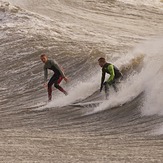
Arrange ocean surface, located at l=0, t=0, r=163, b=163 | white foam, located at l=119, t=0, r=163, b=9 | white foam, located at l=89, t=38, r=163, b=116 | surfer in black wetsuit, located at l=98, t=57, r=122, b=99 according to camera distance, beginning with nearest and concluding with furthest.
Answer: ocean surface, located at l=0, t=0, r=163, b=163, white foam, located at l=89, t=38, r=163, b=116, surfer in black wetsuit, located at l=98, t=57, r=122, b=99, white foam, located at l=119, t=0, r=163, b=9

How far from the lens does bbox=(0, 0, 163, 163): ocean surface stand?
11.6m

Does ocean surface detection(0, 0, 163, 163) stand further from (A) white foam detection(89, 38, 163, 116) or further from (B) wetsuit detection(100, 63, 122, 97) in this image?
(B) wetsuit detection(100, 63, 122, 97)

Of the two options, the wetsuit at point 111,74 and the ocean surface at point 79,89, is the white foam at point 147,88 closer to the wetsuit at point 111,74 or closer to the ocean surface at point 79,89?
the ocean surface at point 79,89

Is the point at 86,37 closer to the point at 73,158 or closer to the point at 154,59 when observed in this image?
the point at 154,59

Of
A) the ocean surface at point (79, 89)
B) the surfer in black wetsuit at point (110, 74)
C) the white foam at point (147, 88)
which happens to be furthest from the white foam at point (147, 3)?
the surfer in black wetsuit at point (110, 74)

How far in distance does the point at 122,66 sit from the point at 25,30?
7.63 meters

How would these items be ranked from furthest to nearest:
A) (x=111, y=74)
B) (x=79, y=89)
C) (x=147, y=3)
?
1. (x=147, y=3)
2. (x=79, y=89)
3. (x=111, y=74)

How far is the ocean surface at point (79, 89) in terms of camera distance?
1160cm

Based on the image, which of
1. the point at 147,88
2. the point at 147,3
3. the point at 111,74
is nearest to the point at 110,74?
the point at 111,74

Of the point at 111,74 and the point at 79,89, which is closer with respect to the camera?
the point at 111,74

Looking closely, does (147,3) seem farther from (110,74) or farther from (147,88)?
(110,74)

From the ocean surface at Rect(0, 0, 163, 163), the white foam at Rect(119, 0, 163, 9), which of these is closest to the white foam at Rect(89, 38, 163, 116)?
the ocean surface at Rect(0, 0, 163, 163)

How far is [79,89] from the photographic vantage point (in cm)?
1733

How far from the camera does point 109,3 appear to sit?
33.6m
